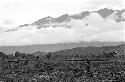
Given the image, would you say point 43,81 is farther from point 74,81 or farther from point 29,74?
point 29,74

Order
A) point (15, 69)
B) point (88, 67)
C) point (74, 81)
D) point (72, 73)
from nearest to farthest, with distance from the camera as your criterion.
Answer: point (74, 81) → point (72, 73) → point (88, 67) → point (15, 69)

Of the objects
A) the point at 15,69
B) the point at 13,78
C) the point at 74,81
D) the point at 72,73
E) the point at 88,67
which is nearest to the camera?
the point at 74,81

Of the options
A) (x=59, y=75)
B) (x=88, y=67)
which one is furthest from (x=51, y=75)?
(x=88, y=67)

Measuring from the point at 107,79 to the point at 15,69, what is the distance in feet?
184

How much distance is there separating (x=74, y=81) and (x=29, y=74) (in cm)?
2844

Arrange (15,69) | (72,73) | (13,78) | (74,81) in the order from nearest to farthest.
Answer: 1. (74,81)
2. (13,78)
3. (72,73)
4. (15,69)

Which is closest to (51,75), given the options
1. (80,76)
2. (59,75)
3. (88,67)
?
(59,75)

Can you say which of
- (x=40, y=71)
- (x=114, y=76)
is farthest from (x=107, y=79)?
(x=40, y=71)

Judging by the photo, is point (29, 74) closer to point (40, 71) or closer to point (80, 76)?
point (40, 71)

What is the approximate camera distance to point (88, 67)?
148250mm

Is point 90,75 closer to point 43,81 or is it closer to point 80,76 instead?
point 80,76

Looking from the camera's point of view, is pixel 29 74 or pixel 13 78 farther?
pixel 29 74

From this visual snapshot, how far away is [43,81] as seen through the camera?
118 meters

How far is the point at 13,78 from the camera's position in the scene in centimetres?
12725
